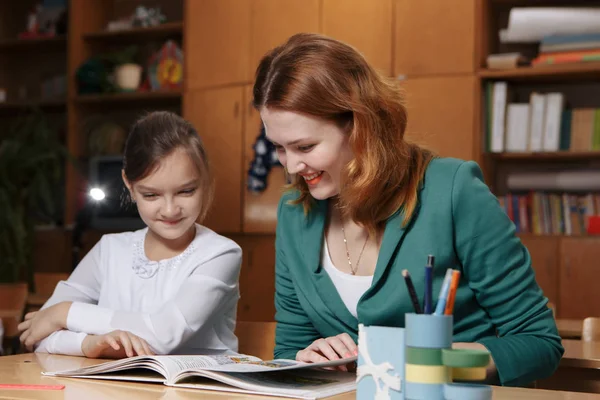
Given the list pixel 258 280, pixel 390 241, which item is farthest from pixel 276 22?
pixel 390 241

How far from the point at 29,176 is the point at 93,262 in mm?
3190

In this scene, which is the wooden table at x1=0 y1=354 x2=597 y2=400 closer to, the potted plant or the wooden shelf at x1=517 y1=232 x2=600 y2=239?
the wooden shelf at x1=517 y1=232 x2=600 y2=239

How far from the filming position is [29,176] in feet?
16.3

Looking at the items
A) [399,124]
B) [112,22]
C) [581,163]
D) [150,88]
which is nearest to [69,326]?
[399,124]

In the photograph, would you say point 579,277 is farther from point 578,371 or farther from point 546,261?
point 578,371

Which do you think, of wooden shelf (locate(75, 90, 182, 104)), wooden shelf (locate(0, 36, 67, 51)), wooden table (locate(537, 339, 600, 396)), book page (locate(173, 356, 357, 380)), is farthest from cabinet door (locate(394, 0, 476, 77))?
book page (locate(173, 356, 357, 380))

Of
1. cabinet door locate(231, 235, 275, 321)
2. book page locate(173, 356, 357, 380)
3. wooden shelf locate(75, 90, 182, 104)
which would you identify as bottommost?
cabinet door locate(231, 235, 275, 321)

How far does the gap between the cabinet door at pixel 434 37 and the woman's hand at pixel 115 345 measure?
10.1 feet

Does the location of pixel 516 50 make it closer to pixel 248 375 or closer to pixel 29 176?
pixel 29 176

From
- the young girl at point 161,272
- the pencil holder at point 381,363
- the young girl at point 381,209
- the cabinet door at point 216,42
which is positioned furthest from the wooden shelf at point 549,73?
the pencil holder at point 381,363

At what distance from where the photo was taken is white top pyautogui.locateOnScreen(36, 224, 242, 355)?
165cm

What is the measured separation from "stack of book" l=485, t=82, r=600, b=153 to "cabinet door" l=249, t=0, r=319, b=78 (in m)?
1.16

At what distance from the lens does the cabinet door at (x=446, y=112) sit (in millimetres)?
4195

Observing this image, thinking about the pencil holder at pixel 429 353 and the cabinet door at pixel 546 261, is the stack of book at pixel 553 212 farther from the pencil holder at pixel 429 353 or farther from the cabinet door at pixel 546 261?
the pencil holder at pixel 429 353
